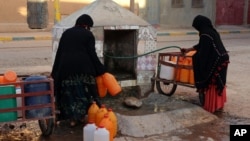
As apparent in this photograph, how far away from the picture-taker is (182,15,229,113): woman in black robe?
19.7ft

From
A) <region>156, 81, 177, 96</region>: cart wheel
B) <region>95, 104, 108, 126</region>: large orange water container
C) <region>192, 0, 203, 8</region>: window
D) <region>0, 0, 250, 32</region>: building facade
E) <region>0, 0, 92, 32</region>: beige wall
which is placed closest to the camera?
<region>95, 104, 108, 126</region>: large orange water container

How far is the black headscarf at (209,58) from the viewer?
6.00m

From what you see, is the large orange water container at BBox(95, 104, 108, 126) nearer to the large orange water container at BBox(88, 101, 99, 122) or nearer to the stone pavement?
the large orange water container at BBox(88, 101, 99, 122)

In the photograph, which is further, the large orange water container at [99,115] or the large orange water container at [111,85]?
the large orange water container at [111,85]

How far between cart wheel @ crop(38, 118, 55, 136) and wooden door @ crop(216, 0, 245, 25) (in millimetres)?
20809

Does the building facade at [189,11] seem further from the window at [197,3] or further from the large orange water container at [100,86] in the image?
the large orange water container at [100,86]

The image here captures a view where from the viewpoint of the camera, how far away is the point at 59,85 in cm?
523

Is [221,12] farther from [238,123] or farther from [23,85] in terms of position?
[23,85]

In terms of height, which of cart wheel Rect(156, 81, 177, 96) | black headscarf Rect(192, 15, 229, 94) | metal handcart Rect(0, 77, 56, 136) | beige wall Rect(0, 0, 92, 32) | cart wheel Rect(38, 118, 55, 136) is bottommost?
cart wheel Rect(38, 118, 55, 136)

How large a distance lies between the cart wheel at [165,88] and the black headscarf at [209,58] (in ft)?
3.08

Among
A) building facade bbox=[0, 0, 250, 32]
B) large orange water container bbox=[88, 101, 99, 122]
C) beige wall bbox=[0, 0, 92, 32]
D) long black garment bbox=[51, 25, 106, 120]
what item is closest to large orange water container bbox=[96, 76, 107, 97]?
long black garment bbox=[51, 25, 106, 120]

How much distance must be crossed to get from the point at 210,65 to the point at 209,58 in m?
0.11

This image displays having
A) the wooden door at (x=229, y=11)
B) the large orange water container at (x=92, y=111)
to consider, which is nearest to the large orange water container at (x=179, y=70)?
the large orange water container at (x=92, y=111)

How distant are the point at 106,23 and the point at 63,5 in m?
13.1
